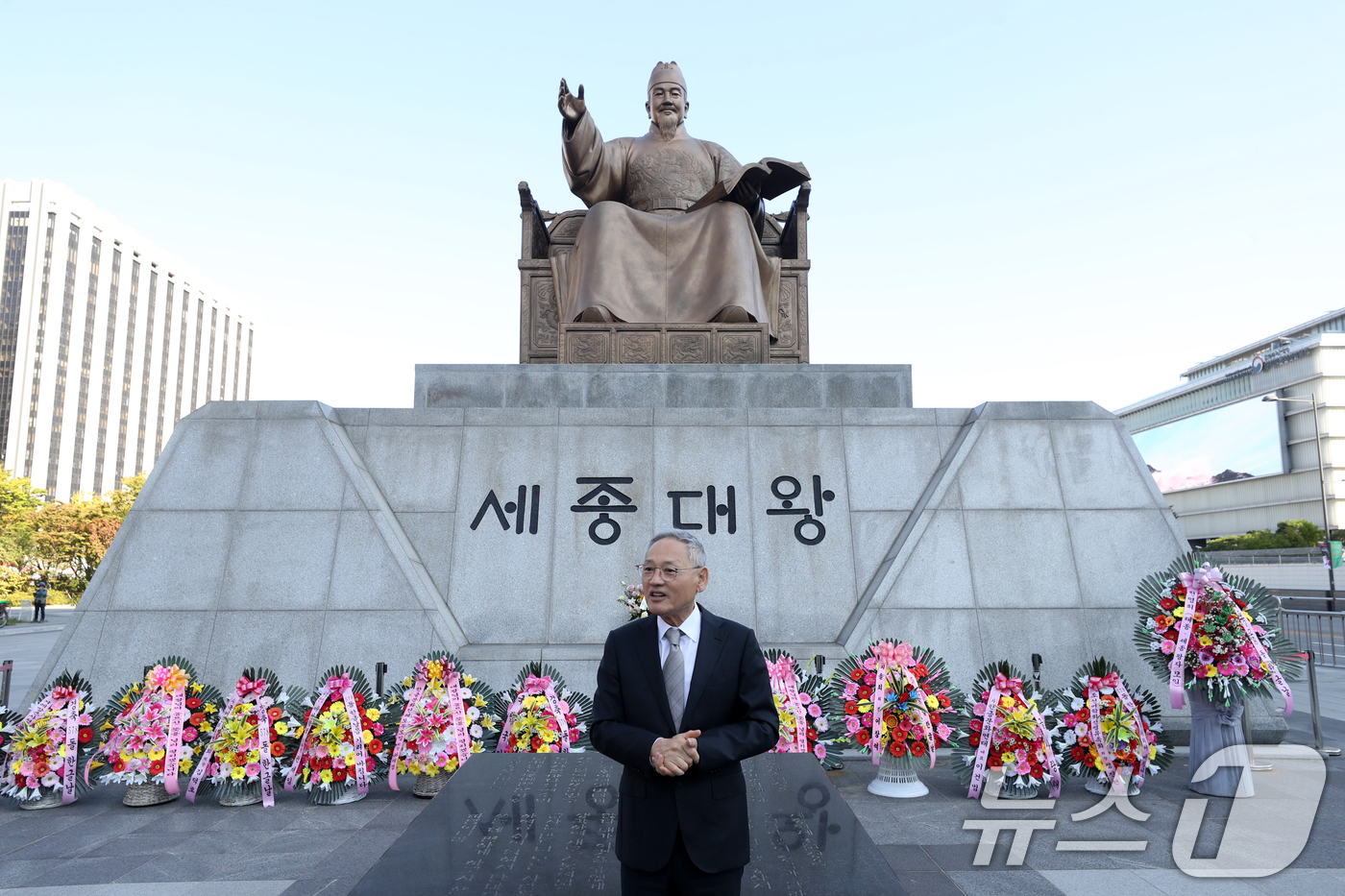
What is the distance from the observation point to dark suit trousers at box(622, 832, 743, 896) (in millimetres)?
2322

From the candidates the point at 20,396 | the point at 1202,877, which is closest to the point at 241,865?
the point at 1202,877

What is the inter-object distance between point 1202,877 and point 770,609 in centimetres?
384

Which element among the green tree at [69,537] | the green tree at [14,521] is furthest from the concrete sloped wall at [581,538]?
→ the green tree at [69,537]

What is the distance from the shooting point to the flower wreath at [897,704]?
525 centimetres

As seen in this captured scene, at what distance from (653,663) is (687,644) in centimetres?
12

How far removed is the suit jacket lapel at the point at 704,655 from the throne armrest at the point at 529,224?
8.76 meters

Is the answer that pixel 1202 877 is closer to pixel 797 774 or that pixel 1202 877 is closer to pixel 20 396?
pixel 797 774

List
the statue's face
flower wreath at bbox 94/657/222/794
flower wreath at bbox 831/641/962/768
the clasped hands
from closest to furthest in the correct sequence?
the clasped hands → flower wreath at bbox 94/657/222/794 → flower wreath at bbox 831/641/962/768 → the statue's face

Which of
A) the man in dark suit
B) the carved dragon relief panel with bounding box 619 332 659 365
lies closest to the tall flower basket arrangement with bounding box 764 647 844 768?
the man in dark suit

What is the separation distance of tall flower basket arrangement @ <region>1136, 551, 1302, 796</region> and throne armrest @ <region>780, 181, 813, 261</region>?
6367 millimetres

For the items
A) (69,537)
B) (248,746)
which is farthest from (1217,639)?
(69,537)

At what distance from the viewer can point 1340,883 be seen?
3.85 m

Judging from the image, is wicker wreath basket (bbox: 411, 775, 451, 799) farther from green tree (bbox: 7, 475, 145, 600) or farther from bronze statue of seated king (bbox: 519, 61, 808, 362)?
green tree (bbox: 7, 475, 145, 600)

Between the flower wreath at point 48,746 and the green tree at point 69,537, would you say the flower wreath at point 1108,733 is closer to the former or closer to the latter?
the flower wreath at point 48,746
